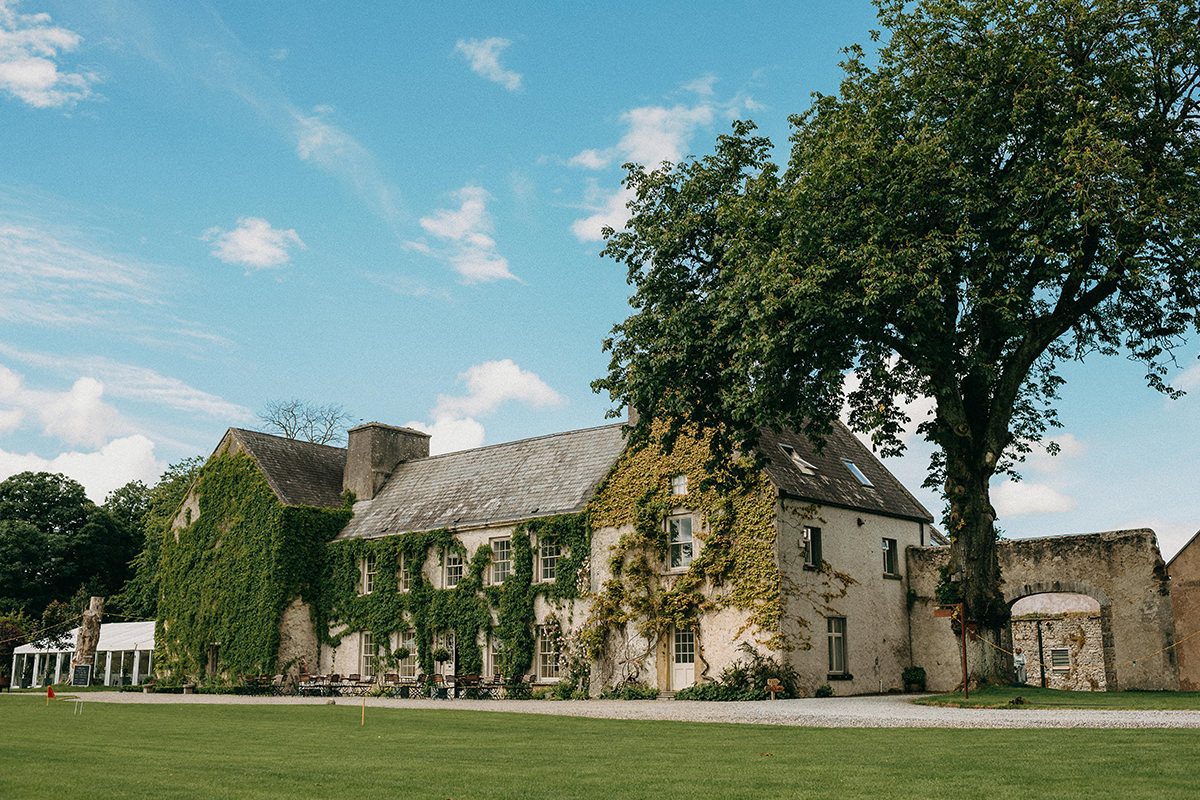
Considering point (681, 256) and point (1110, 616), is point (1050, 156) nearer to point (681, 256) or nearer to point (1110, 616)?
point (681, 256)

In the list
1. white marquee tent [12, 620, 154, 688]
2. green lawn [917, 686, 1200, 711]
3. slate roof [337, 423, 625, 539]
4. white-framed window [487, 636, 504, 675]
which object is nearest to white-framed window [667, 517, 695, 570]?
slate roof [337, 423, 625, 539]

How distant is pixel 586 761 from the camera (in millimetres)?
11398

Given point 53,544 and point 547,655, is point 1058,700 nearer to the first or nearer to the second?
point 547,655

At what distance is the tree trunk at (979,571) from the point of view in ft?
77.7

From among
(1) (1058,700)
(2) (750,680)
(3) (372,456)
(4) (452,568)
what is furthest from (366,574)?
(1) (1058,700)

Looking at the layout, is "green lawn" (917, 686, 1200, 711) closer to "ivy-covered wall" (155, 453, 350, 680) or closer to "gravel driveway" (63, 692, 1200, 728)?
"gravel driveway" (63, 692, 1200, 728)

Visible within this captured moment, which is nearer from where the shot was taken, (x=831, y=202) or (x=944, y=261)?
(x=944, y=261)

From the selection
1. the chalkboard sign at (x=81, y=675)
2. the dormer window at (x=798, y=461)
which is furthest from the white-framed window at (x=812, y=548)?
the chalkboard sign at (x=81, y=675)

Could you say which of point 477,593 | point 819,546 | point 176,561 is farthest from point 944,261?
point 176,561

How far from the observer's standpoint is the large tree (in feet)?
67.7

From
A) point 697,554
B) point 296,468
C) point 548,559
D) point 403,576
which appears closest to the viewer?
point 697,554

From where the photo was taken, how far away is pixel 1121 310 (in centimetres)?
2389

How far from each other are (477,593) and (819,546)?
450 inches

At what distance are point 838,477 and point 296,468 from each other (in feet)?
72.5
